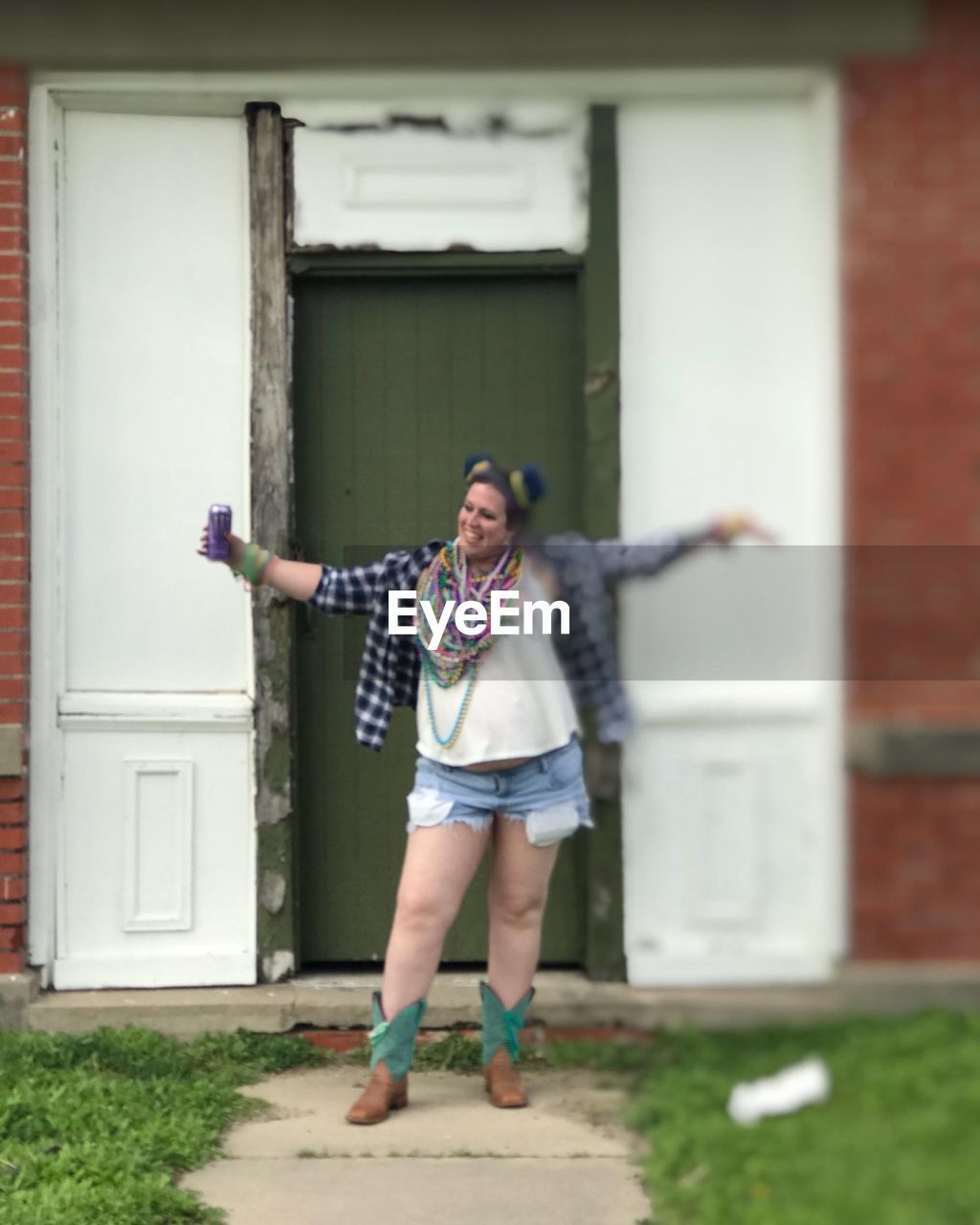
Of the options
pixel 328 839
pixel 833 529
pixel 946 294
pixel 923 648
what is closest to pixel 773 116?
pixel 946 294

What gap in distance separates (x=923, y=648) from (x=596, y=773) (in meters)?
1.08

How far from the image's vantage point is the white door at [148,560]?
17.0ft

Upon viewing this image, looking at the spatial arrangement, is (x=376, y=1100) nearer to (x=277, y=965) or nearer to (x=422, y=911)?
(x=422, y=911)

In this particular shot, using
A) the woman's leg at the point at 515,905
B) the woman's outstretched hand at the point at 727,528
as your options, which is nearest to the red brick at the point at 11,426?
the woman's leg at the point at 515,905

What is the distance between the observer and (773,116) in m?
4.99

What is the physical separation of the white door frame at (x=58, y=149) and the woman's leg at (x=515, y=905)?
3.59 feet

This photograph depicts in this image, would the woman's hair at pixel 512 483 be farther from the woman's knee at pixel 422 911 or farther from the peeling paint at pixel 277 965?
the peeling paint at pixel 277 965

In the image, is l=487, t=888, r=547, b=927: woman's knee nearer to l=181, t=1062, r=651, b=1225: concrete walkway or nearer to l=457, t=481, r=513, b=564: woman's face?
l=181, t=1062, r=651, b=1225: concrete walkway

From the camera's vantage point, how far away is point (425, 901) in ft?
14.3

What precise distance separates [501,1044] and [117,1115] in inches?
41.0

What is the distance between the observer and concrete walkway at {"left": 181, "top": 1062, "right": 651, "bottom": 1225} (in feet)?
12.6

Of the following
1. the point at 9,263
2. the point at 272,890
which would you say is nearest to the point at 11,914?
the point at 272,890

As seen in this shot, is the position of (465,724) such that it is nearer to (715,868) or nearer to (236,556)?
(236,556)

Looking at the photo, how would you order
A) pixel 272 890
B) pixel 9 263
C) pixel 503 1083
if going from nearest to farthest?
pixel 503 1083
pixel 9 263
pixel 272 890
